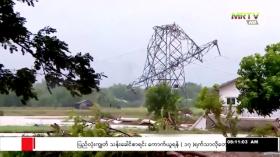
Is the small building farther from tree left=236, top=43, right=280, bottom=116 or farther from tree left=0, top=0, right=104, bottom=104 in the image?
tree left=236, top=43, right=280, bottom=116

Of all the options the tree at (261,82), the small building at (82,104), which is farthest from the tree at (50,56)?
the tree at (261,82)

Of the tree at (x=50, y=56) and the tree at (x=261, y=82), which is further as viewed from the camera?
the tree at (x=261, y=82)

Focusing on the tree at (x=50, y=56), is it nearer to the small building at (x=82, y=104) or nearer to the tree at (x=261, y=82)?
the small building at (x=82, y=104)

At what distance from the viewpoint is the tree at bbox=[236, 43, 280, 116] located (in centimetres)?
2873

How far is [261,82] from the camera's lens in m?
29.7

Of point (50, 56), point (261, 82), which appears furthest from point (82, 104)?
point (261, 82)

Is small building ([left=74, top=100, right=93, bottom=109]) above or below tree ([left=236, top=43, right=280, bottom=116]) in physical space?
Answer: below

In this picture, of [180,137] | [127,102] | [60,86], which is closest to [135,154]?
[180,137]

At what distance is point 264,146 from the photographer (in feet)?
16.1

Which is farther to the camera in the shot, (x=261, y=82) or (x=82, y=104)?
(x=261, y=82)

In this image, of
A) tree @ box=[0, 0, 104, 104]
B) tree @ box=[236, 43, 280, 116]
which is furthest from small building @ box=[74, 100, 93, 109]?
tree @ box=[236, 43, 280, 116]

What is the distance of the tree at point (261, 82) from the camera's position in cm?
2873

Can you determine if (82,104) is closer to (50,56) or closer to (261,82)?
(50,56)

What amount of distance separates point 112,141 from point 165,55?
8.67 m
